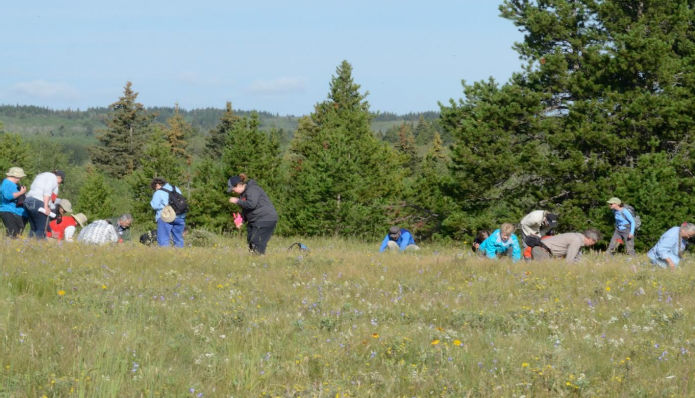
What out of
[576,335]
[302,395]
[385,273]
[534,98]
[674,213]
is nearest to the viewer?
[302,395]

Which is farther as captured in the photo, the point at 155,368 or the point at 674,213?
the point at 674,213

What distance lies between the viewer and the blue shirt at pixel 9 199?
11.7m

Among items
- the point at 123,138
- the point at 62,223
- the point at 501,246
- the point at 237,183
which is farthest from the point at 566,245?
the point at 123,138

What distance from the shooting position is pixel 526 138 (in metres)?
26.3

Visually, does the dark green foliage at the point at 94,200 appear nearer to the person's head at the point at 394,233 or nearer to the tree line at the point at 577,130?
the tree line at the point at 577,130

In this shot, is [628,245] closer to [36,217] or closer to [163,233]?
[163,233]

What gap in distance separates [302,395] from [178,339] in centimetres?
174

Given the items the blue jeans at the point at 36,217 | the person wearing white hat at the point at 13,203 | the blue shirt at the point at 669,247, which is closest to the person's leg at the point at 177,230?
the blue jeans at the point at 36,217

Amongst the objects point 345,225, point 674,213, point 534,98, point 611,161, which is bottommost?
point 345,225

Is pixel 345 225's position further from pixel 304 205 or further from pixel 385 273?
pixel 385 273

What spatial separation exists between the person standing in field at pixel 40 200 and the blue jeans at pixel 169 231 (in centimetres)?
213

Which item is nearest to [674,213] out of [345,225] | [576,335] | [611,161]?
[611,161]

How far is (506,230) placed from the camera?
11.9 meters

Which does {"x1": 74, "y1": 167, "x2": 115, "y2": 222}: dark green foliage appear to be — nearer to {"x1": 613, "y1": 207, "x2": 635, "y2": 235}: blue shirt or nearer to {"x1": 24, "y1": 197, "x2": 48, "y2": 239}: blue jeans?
{"x1": 24, "y1": 197, "x2": 48, "y2": 239}: blue jeans
